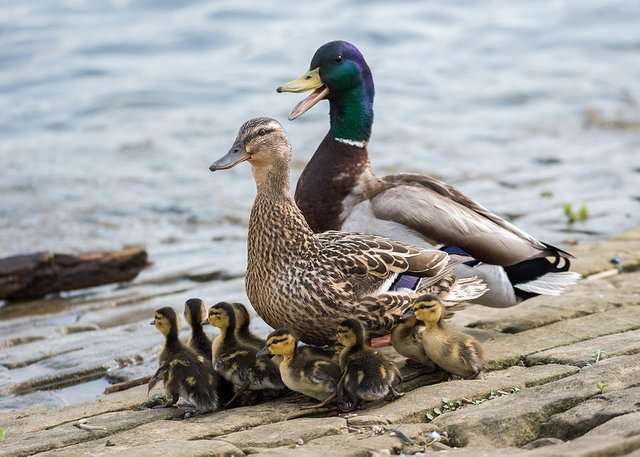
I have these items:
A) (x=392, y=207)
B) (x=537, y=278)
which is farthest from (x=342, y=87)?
(x=537, y=278)

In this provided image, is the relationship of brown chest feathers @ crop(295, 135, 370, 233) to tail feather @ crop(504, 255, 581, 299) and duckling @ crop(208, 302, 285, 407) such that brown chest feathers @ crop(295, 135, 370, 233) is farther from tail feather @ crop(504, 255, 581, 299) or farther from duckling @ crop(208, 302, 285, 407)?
duckling @ crop(208, 302, 285, 407)

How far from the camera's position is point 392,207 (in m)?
5.77

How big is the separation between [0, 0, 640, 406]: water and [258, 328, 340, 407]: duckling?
2.53 meters

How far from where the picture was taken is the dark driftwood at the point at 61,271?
741 centimetres

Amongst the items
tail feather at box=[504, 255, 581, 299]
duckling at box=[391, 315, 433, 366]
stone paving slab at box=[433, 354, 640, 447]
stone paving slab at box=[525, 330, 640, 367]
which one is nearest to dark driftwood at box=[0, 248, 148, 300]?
tail feather at box=[504, 255, 581, 299]

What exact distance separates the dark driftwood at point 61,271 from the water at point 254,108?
9.7 inches

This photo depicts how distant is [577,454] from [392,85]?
475 inches

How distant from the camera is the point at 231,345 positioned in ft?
15.4

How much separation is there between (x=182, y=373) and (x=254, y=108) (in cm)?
954

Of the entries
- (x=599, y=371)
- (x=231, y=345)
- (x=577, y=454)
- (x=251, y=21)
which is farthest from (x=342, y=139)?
(x=251, y=21)

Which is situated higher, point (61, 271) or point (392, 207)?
point (392, 207)

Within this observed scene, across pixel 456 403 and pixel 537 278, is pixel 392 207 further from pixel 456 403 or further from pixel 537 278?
pixel 456 403

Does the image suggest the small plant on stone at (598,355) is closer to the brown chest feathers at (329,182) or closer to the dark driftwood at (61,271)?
the brown chest feathers at (329,182)

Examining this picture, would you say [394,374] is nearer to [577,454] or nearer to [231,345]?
[231,345]
